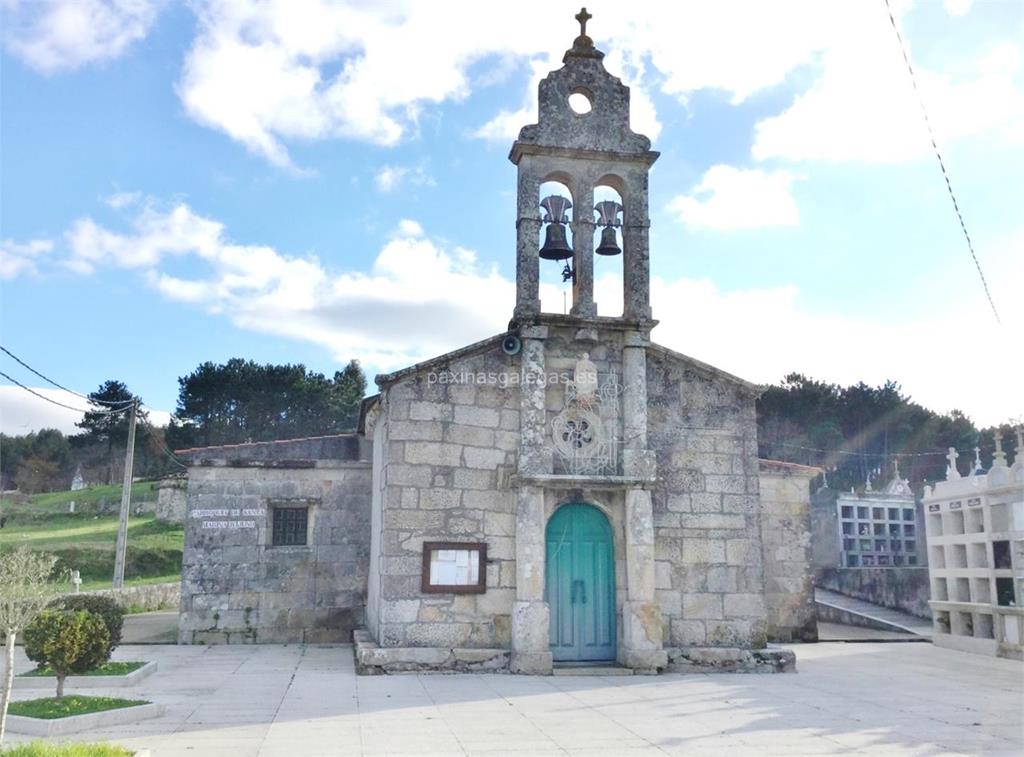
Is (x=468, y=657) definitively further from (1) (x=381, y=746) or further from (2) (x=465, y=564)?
(1) (x=381, y=746)

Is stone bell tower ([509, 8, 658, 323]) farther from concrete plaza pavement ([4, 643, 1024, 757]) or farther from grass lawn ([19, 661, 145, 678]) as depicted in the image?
grass lawn ([19, 661, 145, 678])

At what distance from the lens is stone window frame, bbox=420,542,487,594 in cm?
1130

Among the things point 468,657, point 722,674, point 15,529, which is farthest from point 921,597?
point 15,529

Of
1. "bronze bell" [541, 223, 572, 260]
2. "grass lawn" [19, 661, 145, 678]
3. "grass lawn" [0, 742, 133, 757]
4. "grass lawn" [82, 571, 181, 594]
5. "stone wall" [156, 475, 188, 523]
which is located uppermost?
"bronze bell" [541, 223, 572, 260]

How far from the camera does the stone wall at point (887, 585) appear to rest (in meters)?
18.4

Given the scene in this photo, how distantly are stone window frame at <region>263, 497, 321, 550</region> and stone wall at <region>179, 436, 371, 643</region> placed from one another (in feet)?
0.06

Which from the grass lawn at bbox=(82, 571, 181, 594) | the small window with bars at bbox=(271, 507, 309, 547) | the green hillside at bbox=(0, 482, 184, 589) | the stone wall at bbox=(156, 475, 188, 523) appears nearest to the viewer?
the small window with bars at bbox=(271, 507, 309, 547)

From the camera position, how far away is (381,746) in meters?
6.87

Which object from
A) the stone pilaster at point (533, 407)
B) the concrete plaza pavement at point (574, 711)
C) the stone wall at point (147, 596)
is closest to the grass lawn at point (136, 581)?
the stone wall at point (147, 596)

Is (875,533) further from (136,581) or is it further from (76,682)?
(136,581)

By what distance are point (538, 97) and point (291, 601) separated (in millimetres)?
9568

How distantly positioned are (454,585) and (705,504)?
3.91 meters

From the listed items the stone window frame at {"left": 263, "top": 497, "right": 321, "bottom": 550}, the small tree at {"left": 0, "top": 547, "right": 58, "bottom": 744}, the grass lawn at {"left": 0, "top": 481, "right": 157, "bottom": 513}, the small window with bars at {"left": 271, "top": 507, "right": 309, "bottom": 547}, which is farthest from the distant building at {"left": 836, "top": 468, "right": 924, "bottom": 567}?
the grass lawn at {"left": 0, "top": 481, "right": 157, "bottom": 513}

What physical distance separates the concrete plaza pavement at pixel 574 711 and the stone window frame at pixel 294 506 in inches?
114
